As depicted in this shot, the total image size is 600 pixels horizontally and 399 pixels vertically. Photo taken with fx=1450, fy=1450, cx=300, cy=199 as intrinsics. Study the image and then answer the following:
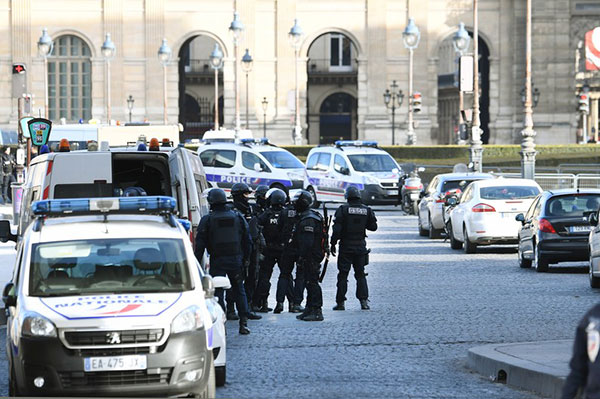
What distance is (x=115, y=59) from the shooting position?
81125mm

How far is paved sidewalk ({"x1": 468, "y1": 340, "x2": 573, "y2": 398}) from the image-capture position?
38.3ft

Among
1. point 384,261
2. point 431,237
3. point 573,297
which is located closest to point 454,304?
point 573,297

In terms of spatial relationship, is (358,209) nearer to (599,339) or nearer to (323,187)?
(599,339)

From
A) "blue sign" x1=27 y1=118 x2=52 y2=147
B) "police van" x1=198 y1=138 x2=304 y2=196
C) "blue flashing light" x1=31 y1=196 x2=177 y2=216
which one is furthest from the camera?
"police van" x1=198 y1=138 x2=304 y2=196

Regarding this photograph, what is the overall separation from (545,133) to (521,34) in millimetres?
5773

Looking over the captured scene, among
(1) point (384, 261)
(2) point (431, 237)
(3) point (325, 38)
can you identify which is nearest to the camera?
(1) point (384, 261)

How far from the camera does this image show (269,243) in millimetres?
18594

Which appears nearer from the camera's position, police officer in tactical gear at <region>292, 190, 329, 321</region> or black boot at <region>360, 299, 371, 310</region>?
police officer in tactical gear at <region>292, 190, 329, 321</region>

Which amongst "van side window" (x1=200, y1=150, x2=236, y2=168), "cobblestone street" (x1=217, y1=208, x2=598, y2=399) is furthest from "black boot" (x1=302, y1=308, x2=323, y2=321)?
"van side window" (x1=200, y1=150, x2=236, y2=168)

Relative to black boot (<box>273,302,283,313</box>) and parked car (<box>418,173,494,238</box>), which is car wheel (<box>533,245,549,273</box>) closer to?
black boot (<box>273,302,283,313</box>)

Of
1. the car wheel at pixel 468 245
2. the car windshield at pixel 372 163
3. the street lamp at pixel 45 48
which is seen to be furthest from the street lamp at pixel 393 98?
the car wheel at pixel 468 245

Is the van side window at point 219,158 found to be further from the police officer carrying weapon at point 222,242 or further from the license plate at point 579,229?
the police officer carrying weapon at point 222,242

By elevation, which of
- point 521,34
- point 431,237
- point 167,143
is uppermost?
point 521,34

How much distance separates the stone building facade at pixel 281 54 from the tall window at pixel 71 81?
0.18ft
